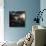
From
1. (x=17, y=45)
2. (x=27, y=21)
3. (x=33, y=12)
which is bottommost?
(x=17, y=45)

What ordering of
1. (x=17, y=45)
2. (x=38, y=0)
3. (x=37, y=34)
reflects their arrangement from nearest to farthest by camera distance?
(x=37, y=34)
(x=17, y=45)
(x=38, y=0)

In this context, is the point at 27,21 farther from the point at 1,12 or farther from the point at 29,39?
the point at 29,39

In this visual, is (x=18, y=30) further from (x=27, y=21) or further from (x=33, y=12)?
(x=33, y=12)

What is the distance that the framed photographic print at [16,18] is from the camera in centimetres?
600

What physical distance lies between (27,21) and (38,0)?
3.41 ft

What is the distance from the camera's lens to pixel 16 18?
6027mm

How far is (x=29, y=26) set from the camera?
19.6 feet

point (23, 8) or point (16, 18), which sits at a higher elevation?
point (23, 8)

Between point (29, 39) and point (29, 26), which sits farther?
point (29, 26)

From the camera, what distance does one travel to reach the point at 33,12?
19.5 ft

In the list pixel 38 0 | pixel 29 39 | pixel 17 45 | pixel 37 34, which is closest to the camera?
pixel 37 34

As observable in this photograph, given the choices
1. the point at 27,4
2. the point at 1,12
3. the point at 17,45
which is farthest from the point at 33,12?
the point at 17,45

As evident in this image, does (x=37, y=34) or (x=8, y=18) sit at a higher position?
(x=8, y=18)

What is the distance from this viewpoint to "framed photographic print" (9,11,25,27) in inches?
236
